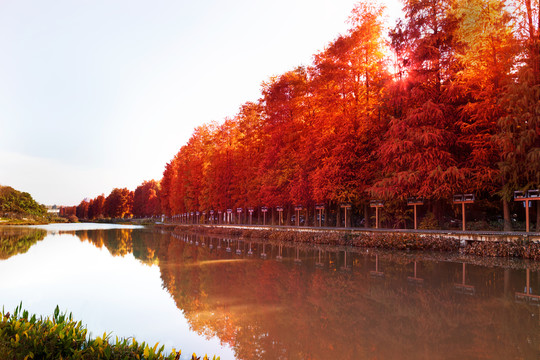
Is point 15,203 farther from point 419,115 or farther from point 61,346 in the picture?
point 61,346

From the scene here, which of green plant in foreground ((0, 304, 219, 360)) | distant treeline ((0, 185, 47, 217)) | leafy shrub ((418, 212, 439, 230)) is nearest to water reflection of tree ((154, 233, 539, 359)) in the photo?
green plant in foreground ((0, 304, 219, 360))

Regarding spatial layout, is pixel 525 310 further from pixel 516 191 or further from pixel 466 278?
pixel 516 191

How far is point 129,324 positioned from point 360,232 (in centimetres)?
1617

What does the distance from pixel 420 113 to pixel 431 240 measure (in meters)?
6.42

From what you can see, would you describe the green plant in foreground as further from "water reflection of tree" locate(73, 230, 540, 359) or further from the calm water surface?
"water reflection of tree" locate(73, 230, 540, 359)

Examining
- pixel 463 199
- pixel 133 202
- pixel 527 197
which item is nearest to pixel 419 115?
pixel 463 199

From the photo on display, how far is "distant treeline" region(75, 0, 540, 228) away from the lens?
16984mm

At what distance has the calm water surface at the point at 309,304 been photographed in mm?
5488

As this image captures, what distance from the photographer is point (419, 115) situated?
62.1ft

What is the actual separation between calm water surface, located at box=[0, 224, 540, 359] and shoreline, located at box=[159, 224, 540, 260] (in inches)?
44.9

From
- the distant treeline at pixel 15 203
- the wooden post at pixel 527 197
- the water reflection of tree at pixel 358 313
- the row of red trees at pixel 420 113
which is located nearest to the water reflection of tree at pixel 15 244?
the water reflection of tree at pixel 358 313

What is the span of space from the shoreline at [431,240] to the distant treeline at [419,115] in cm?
232

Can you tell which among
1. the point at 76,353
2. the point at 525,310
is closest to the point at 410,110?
the point at 525,310

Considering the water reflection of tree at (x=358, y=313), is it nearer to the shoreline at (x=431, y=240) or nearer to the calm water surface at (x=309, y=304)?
the calm water surface at (x=309, y=304)
